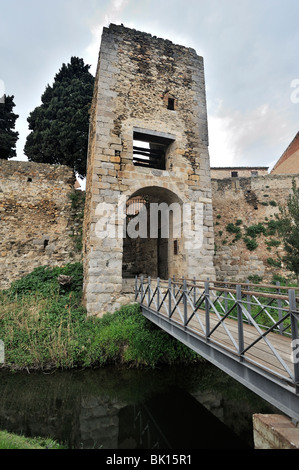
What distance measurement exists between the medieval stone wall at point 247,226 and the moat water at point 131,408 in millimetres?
7017

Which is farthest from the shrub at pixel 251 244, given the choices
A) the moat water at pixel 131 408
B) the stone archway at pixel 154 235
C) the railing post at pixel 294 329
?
the railing post at pixel 294 329

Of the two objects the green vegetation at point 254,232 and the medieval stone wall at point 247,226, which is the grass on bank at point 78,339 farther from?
the green vegetation at point 254,232

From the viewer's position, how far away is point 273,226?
505 inches

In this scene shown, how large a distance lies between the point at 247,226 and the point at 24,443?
40.5 feet

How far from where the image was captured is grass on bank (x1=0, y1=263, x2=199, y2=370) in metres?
5.92

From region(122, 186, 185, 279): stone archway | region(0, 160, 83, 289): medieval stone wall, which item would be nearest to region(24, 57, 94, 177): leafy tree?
region(0, 160, 83, 289): medieval stone wall

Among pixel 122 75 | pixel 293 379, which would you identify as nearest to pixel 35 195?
Result: pixel 122 75

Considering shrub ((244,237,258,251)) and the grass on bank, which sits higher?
shrub ((244,237,258,251))

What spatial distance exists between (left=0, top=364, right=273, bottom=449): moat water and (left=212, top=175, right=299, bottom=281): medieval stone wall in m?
7.02

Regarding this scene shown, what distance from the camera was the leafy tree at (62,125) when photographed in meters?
13.9

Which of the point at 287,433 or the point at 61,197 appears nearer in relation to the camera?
the point at 287,433

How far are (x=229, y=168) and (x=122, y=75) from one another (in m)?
18.5

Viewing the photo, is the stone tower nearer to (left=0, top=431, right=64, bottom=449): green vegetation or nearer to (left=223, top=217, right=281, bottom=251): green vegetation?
(left=0, top=431, right=64, bottom=449): green vegetation
